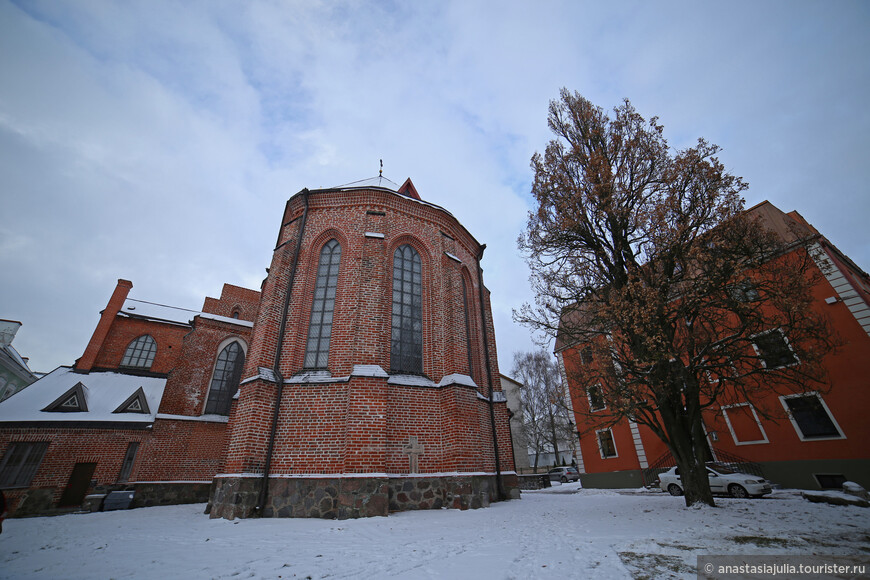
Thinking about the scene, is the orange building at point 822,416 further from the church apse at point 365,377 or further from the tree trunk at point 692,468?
the church apse at point 365,377

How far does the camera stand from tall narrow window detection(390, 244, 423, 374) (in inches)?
416

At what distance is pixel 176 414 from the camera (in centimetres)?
1507

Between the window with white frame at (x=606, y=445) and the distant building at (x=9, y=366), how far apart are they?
37.1 metres

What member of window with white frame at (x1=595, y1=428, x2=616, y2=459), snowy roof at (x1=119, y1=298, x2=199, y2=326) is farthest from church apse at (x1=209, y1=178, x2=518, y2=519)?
snowy roof at (x1=119, y1=298, x2=199, y2=326)

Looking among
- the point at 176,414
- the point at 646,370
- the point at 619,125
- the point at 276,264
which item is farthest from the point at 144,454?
the point at 619,125

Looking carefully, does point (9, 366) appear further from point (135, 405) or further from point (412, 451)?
point (412, 451)

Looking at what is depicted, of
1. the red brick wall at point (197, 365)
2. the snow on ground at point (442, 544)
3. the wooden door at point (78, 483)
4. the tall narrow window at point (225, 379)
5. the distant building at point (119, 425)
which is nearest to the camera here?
the snow on ground at point (442, 544)

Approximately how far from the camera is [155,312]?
67.9 feet

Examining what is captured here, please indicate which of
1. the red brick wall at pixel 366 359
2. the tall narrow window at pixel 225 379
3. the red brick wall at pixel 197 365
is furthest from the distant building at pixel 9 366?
the red brick wall at pixel 366 359

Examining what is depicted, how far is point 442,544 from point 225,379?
15.4 meters

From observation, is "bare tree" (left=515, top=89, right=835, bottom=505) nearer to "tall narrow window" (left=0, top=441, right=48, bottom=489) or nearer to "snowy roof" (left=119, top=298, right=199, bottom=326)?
"tall narrow window" (left=0, top=441, right=48, bottom=489)

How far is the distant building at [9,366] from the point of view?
24.8 meters

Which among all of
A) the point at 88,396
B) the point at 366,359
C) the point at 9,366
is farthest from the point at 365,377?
the point at 9,366

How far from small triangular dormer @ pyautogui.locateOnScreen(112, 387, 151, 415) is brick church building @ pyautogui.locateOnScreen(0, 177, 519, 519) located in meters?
0.07
